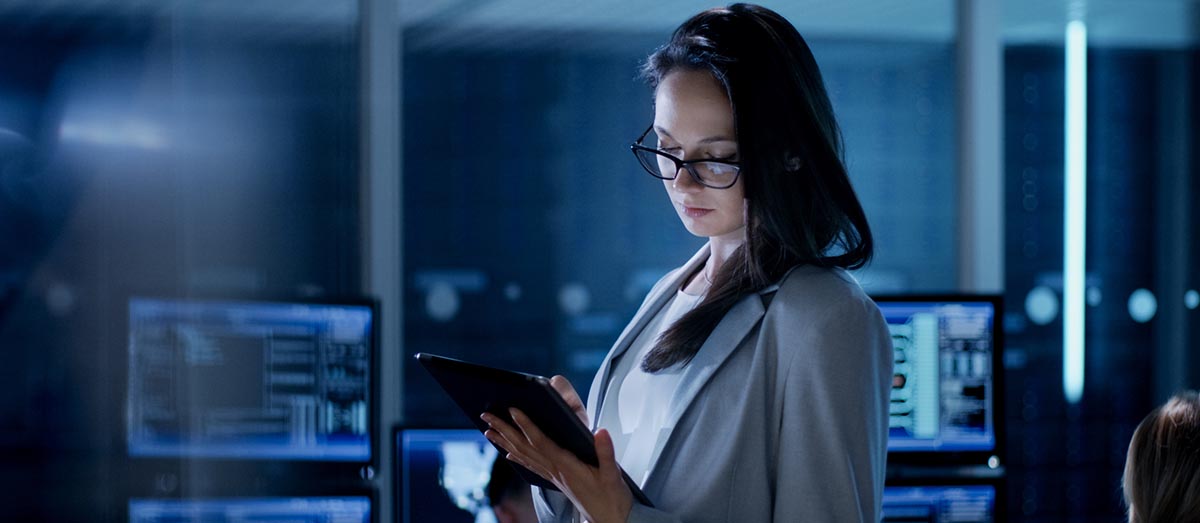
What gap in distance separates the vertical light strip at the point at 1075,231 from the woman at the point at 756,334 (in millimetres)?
2922

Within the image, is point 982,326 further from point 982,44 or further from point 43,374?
point 43,374

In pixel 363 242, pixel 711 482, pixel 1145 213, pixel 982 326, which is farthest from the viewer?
pixel 1145 213

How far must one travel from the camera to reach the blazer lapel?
1.52 metres

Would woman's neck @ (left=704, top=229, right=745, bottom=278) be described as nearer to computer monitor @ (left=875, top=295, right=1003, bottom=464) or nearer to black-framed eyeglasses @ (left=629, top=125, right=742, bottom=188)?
black-framed eyeglasses @ (left=629, top=125, right=742, bottom=188)

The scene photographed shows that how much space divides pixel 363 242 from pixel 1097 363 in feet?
8.37

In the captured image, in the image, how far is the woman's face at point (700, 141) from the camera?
1.32 m

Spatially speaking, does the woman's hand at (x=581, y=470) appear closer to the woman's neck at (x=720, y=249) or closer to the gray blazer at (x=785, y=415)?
the gray blazer at (x=785, y=415)

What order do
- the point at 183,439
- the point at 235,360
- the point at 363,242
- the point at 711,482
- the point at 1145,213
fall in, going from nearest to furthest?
the point at 711,482 < the point at 183,439 < the point at 235,360 < the point at 363,242 < the point at 1145,213

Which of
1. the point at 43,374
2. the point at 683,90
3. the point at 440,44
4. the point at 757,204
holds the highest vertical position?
the point at 440,44

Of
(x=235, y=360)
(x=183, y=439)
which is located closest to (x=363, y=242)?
(x=235, y=360)

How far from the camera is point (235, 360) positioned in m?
2.52

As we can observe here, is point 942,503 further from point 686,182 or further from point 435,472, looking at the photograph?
point 686,182

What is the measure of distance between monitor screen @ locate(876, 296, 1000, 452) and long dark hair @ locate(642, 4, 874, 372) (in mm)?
1687

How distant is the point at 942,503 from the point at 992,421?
0.25 m
